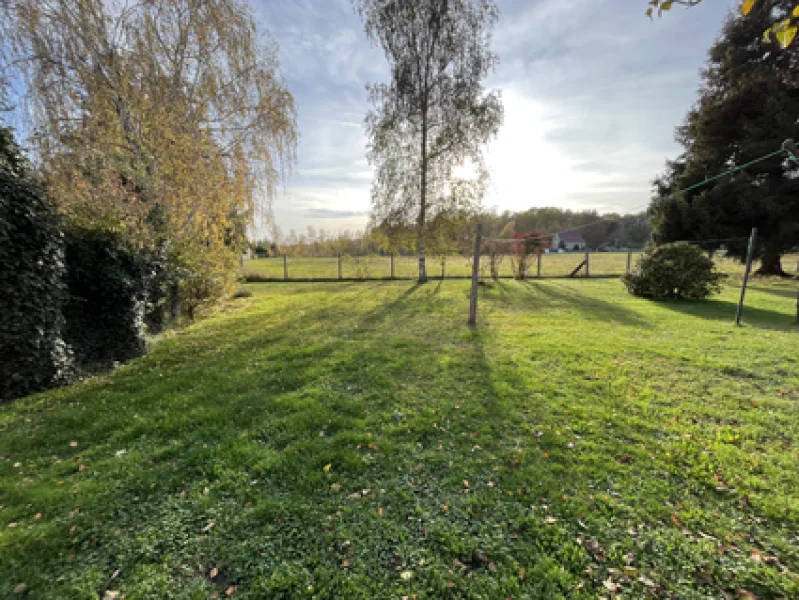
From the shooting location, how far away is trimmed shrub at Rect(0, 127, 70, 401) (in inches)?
138

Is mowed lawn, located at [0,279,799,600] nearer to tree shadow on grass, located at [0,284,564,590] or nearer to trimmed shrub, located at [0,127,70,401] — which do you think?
tree shadow on grass, located at [0,284,564,590]

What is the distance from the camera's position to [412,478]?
245 centimetres

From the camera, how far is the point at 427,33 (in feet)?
40.0

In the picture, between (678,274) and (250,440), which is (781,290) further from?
(250,440)

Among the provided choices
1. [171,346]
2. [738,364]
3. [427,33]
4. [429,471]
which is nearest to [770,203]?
[738,364]

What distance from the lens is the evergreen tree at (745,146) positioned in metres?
12.6

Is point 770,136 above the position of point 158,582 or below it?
above

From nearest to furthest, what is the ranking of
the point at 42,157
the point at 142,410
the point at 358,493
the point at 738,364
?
the point at 358,493
the point at 142,410
the point at 738,364
the point at 42,157

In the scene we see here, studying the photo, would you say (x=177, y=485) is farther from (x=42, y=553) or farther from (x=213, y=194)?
(x=213, y=194)

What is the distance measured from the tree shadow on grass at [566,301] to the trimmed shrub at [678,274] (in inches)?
62.7

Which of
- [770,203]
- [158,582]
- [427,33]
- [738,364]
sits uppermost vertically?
[427,33]

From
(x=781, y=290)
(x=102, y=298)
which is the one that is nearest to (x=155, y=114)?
(x=102, y=298)

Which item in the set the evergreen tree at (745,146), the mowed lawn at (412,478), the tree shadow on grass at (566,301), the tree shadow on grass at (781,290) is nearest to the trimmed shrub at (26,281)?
the mowed lawn at (412,478)

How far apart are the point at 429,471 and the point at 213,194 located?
7.13 m
